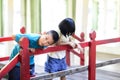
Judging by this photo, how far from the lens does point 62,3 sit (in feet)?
20.8

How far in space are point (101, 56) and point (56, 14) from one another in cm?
166

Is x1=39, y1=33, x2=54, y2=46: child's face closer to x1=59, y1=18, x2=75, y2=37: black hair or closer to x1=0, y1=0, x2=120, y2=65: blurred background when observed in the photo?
x1=59, y1=18, x2=75, y2=37: black hair

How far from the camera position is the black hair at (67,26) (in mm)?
2896

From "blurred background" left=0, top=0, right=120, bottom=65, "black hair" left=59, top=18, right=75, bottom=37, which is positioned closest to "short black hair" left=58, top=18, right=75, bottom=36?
"black hair" left=59, top=18, right=75, bottom=37

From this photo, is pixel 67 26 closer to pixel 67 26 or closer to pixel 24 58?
pixel 67 26

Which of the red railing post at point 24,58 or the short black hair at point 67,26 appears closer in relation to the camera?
the red railing post at point 24,58

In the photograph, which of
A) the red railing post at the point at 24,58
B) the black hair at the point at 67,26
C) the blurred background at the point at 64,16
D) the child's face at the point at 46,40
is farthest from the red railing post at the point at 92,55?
the blurred background at the point at 64,16

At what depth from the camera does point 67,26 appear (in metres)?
2.92

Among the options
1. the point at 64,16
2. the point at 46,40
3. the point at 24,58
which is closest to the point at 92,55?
the point at 46,40

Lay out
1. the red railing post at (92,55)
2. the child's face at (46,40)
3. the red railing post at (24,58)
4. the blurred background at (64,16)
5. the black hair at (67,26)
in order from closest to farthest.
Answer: the red railing post at (24,58) < the child's face at (46,40) < the black hair at (67,26) < the red railing post at (92,55) < the blurred background at (64,16)

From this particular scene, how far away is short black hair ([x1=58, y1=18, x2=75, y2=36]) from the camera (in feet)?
9.50

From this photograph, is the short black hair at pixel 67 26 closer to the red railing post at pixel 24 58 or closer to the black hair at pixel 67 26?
the black hair at pixel 67 26

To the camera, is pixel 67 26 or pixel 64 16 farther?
pixel 64 16

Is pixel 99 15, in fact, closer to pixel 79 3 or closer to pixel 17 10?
pixel 79 3
